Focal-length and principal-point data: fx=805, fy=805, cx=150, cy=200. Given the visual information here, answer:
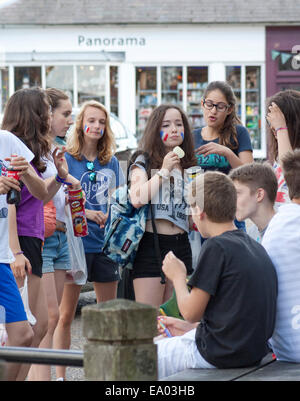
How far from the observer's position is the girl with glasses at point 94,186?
600 cm

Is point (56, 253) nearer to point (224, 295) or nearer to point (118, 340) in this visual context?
point (224, 295)

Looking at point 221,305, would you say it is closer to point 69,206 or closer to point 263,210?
point 263,210

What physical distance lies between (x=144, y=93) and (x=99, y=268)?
72.5 ft

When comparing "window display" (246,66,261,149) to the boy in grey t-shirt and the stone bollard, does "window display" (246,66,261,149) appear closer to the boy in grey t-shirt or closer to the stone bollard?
the boy in grey t-shirt

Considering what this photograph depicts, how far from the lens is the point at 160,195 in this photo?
5395 millimetres

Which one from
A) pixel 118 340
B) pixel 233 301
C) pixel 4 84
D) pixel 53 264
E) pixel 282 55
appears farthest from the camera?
pixel 4 84

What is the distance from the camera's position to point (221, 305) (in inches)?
150

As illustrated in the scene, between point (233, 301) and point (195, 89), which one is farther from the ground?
point (195, 89)

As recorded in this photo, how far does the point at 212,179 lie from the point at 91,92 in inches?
955

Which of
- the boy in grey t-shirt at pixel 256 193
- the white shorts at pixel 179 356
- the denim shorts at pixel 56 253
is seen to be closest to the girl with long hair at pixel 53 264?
the denim shorts at pixel 56 253

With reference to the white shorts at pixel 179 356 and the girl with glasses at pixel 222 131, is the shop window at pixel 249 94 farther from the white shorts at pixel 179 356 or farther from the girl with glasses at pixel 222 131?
the white shorts at pixel 179 356

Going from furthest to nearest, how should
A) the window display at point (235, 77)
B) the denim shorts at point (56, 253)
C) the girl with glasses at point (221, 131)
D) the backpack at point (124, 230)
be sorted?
the window display at point (235, 77), the girl with glasses at point (221, 131), the denim shorts at point (56, 253), the backpack at point (124, 230)

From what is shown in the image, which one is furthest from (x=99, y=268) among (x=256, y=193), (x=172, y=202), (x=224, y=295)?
(x=224, y=295)

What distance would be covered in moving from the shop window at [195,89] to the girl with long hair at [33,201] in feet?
73.9
